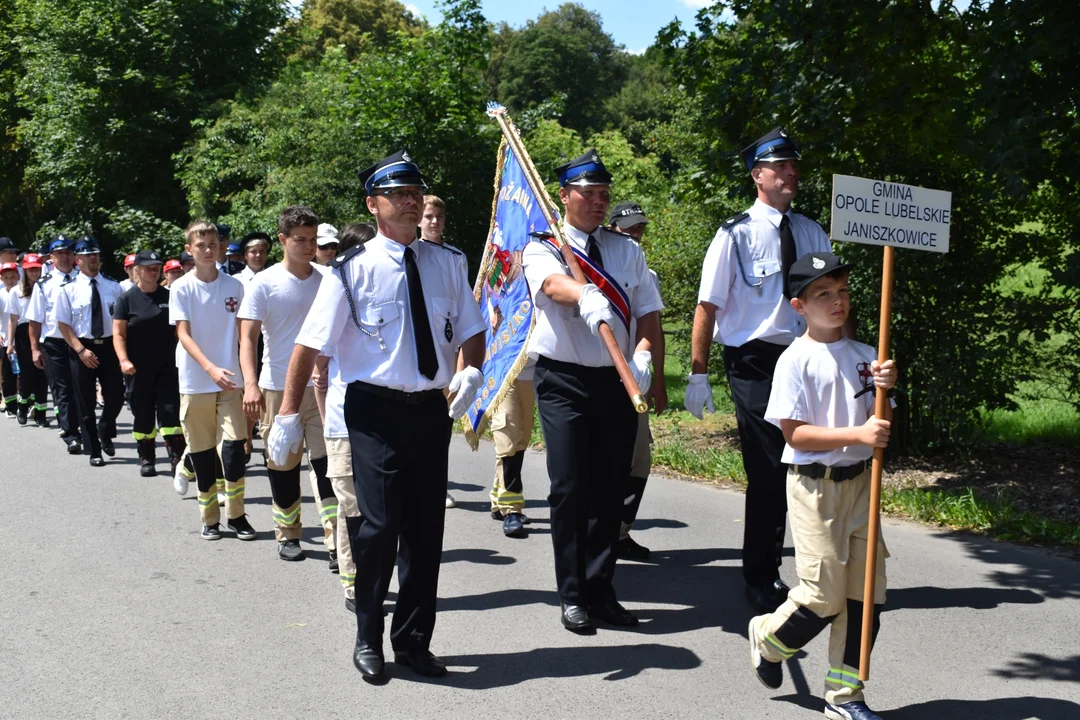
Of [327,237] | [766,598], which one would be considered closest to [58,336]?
[327,237]

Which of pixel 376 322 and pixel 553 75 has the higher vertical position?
pixel 553 75

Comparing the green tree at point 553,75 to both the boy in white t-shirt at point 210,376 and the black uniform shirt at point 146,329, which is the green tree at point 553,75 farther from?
the boy in white t-shirt at point 210,376

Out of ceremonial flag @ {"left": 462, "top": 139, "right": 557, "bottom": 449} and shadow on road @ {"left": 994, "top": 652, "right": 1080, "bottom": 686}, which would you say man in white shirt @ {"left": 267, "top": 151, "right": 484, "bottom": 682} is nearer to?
ceremonial flag @ {"left": 462, "top": 139, "right": 557, "bottom": 449}

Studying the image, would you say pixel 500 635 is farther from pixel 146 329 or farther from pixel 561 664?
pixel 146 329

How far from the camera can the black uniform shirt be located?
10438mm

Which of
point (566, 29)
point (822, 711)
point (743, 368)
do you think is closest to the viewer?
point (822, 711)

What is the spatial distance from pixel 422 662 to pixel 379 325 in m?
1.56

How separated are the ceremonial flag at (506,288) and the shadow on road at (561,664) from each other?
1.63 meters

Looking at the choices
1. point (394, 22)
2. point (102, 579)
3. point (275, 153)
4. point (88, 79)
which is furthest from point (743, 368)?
point (394, 22)

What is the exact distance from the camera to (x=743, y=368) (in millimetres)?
5852

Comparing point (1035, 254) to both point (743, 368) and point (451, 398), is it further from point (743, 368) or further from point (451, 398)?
point (451, 398)

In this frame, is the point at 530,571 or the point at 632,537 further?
the point at 632,537

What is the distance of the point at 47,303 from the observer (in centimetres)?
1277

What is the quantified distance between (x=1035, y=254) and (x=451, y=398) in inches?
245
